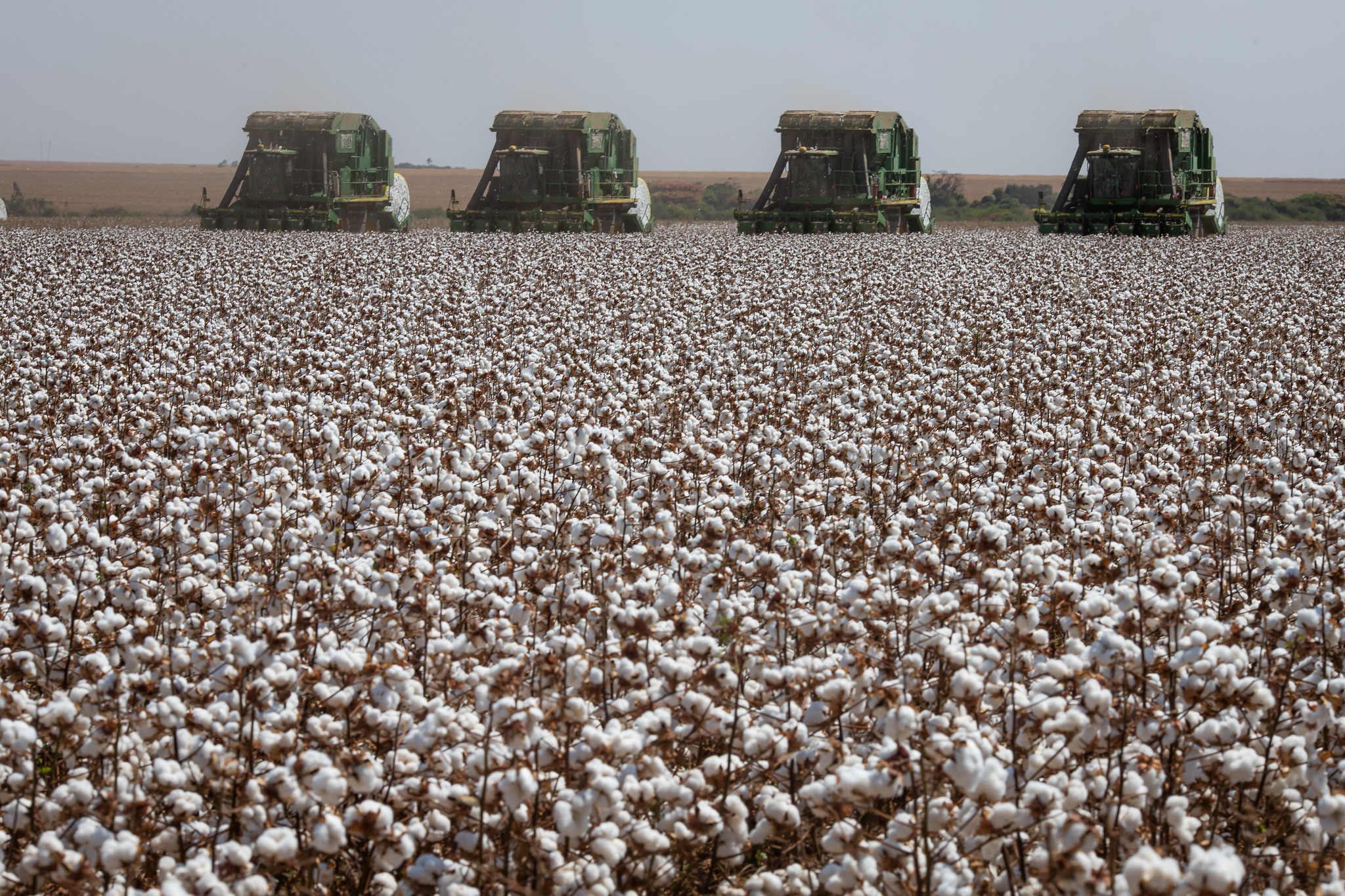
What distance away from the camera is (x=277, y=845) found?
3.08 m

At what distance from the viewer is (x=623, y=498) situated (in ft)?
22.3

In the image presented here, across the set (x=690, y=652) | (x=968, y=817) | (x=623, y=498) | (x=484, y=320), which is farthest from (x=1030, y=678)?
(x=484, y=320)

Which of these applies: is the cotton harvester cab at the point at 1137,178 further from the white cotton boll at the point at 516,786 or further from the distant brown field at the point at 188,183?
the distant brown field at the point at 188,183

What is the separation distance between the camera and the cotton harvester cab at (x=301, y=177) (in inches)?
1251

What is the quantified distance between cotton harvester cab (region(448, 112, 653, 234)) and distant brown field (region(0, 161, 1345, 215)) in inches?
1515

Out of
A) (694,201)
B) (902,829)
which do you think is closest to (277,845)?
(902,829)

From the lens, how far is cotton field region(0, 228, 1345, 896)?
3295mm

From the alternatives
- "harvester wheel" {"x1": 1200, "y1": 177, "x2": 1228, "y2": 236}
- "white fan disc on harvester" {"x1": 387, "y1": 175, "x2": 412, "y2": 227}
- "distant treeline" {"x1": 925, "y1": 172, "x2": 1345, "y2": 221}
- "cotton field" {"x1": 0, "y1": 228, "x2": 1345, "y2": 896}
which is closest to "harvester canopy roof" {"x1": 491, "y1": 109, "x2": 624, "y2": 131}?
"white fan disc on harvester" {"x1": 387, "y1": 175, "x2": 412, "y2": 227}

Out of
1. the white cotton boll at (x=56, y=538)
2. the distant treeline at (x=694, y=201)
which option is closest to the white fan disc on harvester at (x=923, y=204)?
the white cotton boll at (x=56, y=538)

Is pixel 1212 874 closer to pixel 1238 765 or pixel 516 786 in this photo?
pixel 1238 765

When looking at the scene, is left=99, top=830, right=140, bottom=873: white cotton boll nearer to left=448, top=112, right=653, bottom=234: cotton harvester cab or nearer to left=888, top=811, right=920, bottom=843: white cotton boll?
left=888, top=811, right=920, bottom=843: white cotton boll

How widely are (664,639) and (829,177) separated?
3207cm

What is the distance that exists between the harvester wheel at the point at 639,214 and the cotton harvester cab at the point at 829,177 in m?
3.04

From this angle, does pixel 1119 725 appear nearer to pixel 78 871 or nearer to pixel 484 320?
pixel 78 871
